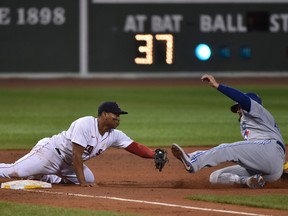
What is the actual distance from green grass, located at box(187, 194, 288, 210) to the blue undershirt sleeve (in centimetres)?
110

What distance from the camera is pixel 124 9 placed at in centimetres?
2652

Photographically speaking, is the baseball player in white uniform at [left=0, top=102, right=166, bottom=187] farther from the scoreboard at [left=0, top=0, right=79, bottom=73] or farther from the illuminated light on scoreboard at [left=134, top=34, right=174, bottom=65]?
the scoreboard at [left=0, top=0, right=79, bottom=73]

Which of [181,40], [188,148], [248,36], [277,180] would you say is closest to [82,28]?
[181,40]

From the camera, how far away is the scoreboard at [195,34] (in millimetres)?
26234

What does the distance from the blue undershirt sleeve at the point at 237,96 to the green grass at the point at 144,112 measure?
4.60 metres

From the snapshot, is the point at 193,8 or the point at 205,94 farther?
the point at 193,8

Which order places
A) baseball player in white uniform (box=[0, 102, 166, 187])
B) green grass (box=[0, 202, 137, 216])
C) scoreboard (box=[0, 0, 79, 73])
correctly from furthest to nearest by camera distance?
scoreboard (box=[0, 0, 79, 73]) < baseball player in white uniform (box=[0, 102, 166, 187]) < green grass (box=[0, 202, 137, 216])

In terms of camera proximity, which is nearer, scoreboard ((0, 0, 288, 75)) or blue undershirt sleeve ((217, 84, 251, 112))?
blue undershirt sleeve ((217, 84, 251, 112))

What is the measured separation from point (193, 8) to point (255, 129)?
16.4 meters

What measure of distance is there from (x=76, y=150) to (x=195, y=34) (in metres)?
16.6

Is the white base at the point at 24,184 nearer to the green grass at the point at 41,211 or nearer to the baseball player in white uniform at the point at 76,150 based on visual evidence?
the baseball player in white uniform at the point at 76,150

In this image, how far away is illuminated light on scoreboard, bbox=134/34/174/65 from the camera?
81.0 ft

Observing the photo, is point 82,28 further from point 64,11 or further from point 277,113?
point 277,113

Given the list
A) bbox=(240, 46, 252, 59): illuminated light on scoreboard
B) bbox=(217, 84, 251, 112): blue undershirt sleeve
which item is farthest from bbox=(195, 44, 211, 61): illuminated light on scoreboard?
bbox=(217, 84, 251, 112): blue undershirt sleeve
